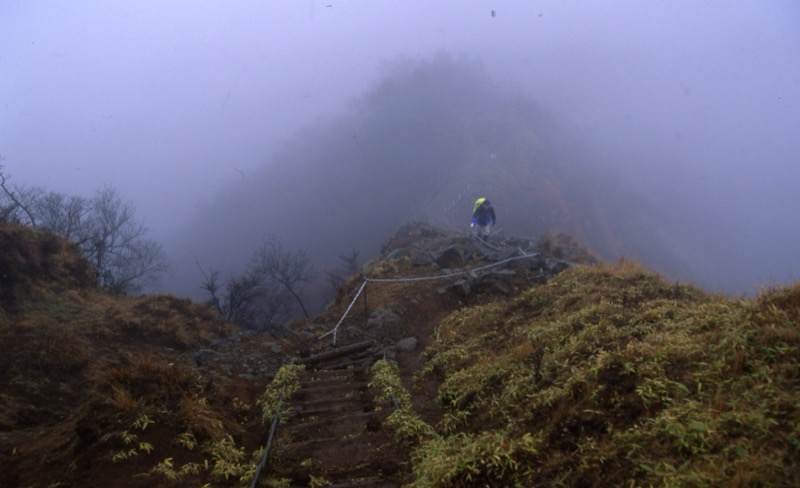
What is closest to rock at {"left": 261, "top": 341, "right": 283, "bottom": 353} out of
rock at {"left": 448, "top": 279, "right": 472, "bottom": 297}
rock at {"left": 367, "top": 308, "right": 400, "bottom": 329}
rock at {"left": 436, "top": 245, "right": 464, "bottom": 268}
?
rock at {"left": 367, "top": 308, "right": 400, "bottom": 329}

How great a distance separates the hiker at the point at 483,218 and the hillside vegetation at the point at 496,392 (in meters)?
7.77

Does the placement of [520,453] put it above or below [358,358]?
below

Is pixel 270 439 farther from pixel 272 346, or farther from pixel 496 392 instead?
pixel 272 346

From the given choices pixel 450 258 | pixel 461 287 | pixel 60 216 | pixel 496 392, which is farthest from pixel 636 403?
pixel 60 216

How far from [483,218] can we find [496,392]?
1459cm

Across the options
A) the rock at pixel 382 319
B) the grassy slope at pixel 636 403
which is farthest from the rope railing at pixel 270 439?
the rock at pixel 382 319

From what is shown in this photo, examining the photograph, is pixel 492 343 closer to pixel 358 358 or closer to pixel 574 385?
pixel 358 358

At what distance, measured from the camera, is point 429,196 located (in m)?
59.8

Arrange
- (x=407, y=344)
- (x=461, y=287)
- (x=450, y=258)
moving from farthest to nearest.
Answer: (x=450, y=258), (x=461, y=287), (x=407, y=344)

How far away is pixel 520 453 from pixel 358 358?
6.74 meters

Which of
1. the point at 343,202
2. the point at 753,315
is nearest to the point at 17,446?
the point at 753,315

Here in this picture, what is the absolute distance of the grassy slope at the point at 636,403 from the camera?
3674 millimetres

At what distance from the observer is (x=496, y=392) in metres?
6.94

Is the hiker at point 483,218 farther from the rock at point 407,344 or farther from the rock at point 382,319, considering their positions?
the rock at point 407,344
